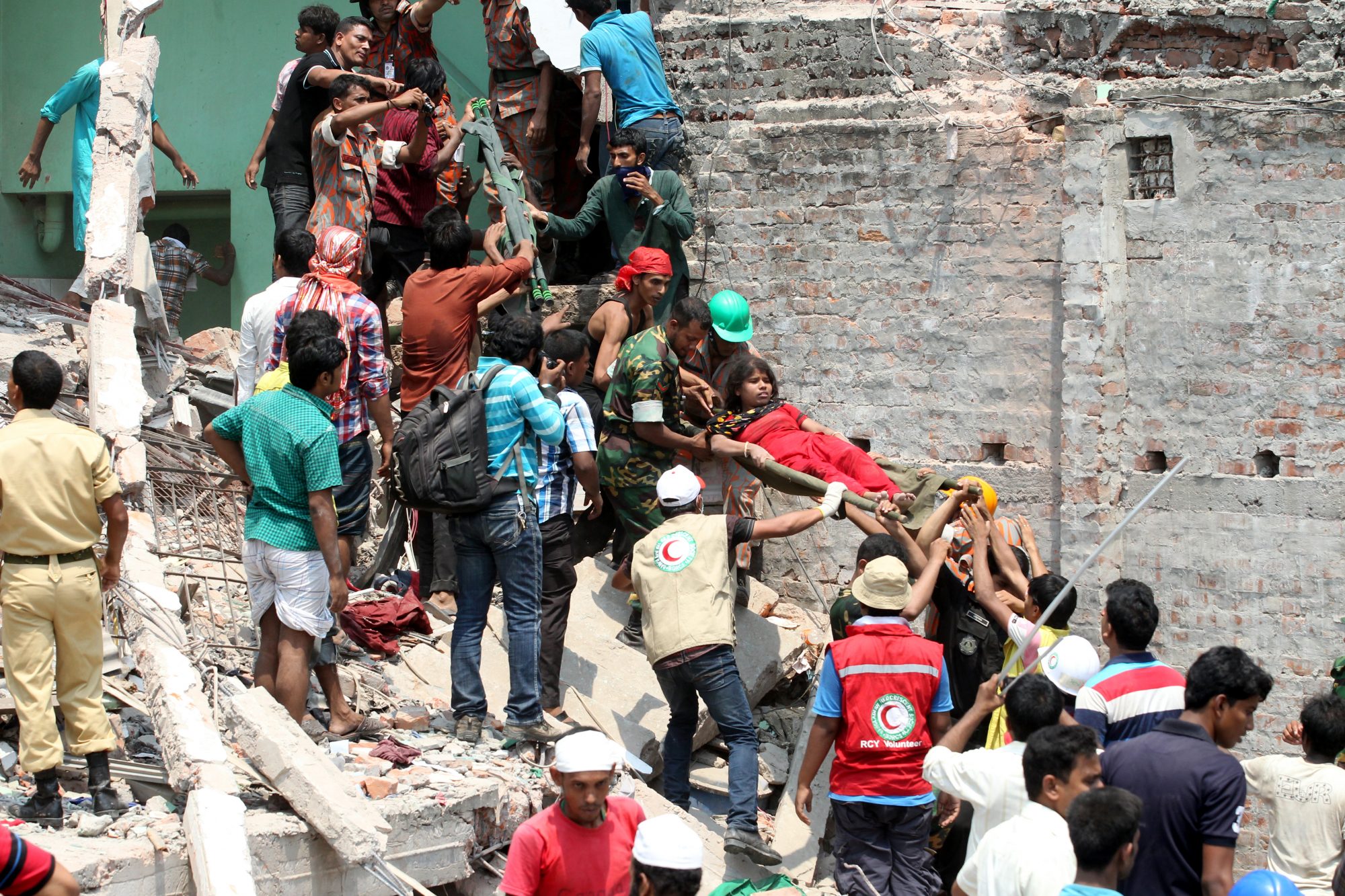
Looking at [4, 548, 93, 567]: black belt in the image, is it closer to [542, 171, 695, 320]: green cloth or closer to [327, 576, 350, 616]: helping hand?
[327, 576, 350, 616]: helping hand

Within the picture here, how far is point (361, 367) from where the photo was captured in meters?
6.57

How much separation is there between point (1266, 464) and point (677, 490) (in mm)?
3532

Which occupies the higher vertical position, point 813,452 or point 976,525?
point 813,452

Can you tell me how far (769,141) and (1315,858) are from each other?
5.48 m

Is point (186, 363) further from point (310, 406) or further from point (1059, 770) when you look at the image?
point (1059, 770)

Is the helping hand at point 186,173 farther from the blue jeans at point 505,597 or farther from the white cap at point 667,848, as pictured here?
the white cap at point 667,848

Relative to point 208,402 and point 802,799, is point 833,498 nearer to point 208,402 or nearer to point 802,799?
point 802,799

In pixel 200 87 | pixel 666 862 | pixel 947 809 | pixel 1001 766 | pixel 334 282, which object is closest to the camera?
pixel 666 862

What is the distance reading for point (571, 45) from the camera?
9.34 m

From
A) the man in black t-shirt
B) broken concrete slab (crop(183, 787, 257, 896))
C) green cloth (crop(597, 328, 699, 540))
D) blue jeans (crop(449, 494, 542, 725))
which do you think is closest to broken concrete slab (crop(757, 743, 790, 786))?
green cloth (crop(597, 328, 699, 540))

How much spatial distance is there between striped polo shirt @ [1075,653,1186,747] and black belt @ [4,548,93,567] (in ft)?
11.5

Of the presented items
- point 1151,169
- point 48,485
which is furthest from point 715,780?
point 1151,169

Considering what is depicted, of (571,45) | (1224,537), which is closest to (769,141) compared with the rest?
(571,45)

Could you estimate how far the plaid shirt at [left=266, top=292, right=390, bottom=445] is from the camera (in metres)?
6.47
